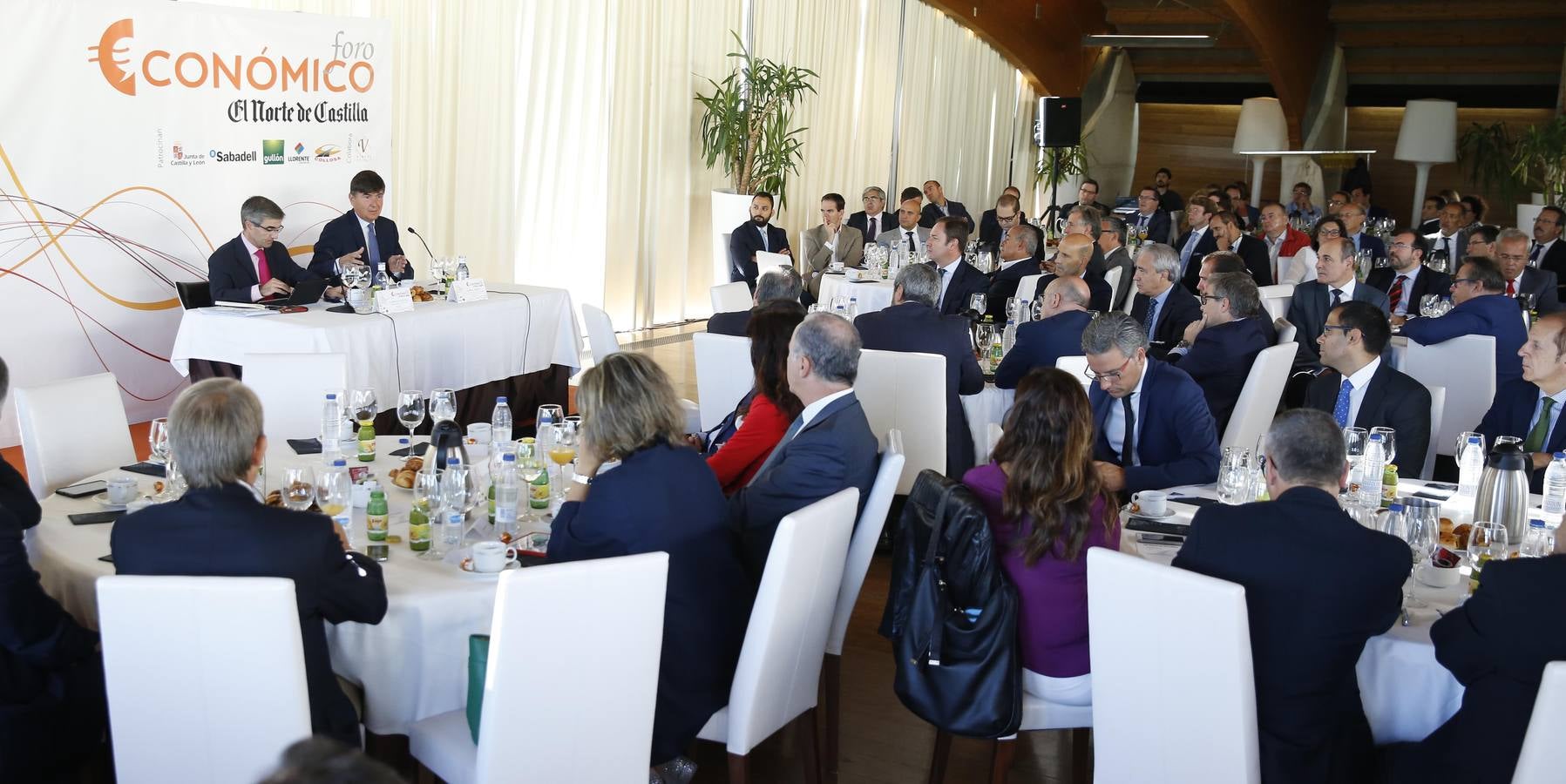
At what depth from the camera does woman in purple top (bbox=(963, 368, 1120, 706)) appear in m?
2.93

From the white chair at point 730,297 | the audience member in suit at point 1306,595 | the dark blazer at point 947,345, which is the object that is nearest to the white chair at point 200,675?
the audience member in suit at point 1306,595

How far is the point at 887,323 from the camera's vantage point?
5.44m

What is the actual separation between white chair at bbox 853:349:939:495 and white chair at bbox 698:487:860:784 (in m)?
1.99

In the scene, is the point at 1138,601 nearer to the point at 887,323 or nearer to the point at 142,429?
the point at 887,323

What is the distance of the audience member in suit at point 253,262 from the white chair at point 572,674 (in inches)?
168

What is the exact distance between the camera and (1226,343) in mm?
5398

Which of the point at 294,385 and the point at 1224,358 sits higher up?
the point at 1224,358

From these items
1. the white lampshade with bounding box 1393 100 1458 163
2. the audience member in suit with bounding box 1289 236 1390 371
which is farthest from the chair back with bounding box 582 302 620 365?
the white lampshade with bounding box 1393 100 1458 163

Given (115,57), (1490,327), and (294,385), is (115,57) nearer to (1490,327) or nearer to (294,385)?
(294,385)

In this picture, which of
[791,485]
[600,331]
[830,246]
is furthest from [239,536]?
[830,246]

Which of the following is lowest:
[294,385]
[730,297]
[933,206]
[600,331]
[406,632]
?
[406,632]

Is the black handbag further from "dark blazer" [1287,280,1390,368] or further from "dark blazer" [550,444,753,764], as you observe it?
"dark blazer" [1287,280,1390,368]

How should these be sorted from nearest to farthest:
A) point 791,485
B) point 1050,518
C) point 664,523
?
1. point 664,523
2. point 1050,518
3. point 791,485

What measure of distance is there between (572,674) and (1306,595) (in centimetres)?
146
